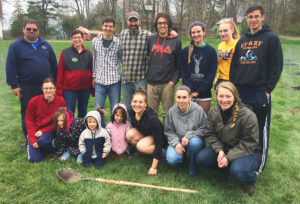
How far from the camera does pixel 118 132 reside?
13.1 feet

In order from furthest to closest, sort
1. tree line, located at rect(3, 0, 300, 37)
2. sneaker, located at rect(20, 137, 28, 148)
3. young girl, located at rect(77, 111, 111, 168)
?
tree line, located at rect(3, 0, 300, 37) < sneaker, located at rect(20, 137, 28, 148) < young girl, located at rect(77, 111, 111, 168)

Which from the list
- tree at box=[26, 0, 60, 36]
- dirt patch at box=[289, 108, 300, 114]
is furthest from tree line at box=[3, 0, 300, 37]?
Result: dirt patch at box=[289, 108, 300, 114]

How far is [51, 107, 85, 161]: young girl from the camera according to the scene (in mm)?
3969

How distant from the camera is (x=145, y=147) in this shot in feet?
12.2

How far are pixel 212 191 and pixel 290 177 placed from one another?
136 cm

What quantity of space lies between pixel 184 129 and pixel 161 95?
0.92 metres

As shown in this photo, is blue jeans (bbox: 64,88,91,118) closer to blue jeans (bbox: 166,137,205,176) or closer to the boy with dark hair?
the boy with dark hair

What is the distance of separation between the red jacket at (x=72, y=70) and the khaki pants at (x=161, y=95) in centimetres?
126

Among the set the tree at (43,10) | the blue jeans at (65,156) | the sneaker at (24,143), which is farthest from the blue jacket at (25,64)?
the tree at (43,10)

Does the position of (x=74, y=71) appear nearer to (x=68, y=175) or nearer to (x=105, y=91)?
(x=105, y=91)

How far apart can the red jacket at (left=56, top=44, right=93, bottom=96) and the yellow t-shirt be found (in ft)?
7.94

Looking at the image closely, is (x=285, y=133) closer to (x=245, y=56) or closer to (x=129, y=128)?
(x=245, y=56)

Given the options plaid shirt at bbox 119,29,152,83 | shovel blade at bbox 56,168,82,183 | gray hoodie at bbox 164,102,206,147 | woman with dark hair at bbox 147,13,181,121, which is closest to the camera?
shovel blade at bbox 56,168,82,183

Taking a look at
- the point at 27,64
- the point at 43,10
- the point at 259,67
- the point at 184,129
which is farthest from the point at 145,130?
the point at 43,10
